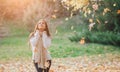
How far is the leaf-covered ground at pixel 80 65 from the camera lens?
44.0ft

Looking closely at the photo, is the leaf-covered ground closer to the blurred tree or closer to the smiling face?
the blurred tree

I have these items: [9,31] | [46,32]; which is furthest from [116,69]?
[9,31]

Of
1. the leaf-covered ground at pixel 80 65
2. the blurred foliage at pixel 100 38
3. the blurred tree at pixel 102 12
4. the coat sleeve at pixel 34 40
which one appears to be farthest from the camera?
the blurred foliage at pixel 100 38

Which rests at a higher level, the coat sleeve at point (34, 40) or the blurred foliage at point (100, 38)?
the coat sleeve at point (34, 40)

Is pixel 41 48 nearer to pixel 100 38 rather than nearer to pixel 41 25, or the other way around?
pixel 41 25

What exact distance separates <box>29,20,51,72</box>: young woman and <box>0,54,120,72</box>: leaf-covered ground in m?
3.41

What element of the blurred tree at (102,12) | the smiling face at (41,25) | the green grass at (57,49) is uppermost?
the smiling face at (41,25)

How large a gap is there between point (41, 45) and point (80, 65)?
4904 mm

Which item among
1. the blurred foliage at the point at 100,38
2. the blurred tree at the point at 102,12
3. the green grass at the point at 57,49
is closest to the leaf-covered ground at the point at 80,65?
the green grass at the point at 57,49

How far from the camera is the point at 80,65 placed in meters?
14.6

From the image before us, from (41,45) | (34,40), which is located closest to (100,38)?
(41,45)

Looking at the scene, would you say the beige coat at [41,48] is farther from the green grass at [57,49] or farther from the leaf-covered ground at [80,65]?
the green grass at [57,49]

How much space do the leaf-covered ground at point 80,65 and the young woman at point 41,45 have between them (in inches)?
134

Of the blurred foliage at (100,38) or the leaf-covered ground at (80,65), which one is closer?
the leaf-covered ground at (80,65)
